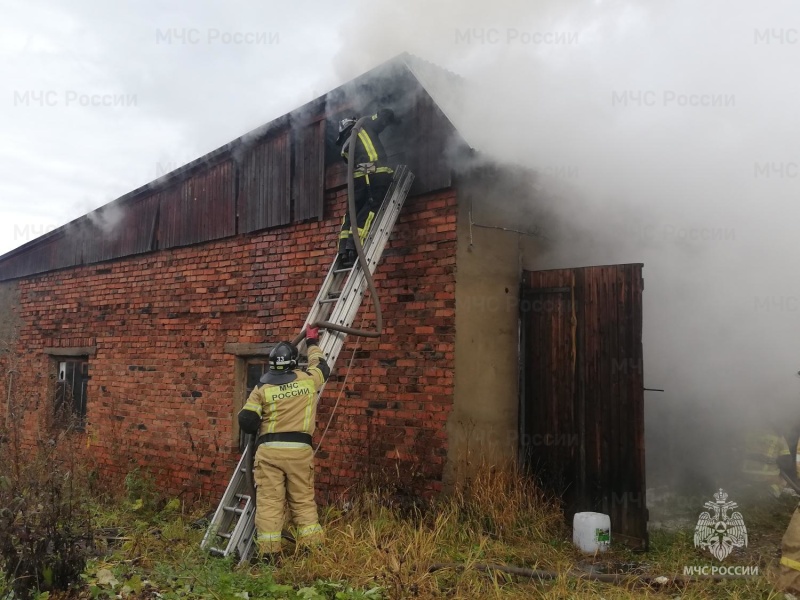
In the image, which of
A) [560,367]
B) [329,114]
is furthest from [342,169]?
[560,367]

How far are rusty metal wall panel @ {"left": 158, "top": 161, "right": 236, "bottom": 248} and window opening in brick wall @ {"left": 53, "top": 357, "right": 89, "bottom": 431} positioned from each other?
8.17ft

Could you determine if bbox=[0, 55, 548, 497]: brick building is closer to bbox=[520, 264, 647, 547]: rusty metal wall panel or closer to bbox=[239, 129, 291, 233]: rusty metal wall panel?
bbox=[239, 129, 291, 233]: rusty metal wall panel

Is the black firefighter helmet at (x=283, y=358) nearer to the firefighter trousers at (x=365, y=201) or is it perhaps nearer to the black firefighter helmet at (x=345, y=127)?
the firefighter trousers at (x=365, y=201)

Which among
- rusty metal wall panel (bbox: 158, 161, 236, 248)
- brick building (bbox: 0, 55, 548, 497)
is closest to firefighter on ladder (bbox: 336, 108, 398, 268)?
brick building (bbox: 0, 55, 548, 497)

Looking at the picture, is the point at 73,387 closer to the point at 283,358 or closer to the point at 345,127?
the point at 283,358

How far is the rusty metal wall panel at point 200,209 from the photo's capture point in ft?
25.6

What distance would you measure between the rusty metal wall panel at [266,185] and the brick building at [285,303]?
0.07 ft

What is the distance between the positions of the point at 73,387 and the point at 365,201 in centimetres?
613

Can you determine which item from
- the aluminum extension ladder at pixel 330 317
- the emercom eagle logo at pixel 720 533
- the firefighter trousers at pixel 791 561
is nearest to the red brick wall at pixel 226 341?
the aluminum extension ladder at pixel 330 317

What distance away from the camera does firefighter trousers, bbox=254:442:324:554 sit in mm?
4773

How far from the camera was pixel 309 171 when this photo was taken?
6.98 m

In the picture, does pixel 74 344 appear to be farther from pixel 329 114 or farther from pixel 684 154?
pixel 684 154

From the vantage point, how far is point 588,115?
20.6 feet

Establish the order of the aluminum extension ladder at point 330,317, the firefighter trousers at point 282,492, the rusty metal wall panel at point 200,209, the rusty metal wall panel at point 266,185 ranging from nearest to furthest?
the firefighter trousers at point 282,492, the aluminum extension ladder at point 330,317, the rusty metal wall panel at point 266,185, the rusty metal wall panel at point 200,209
